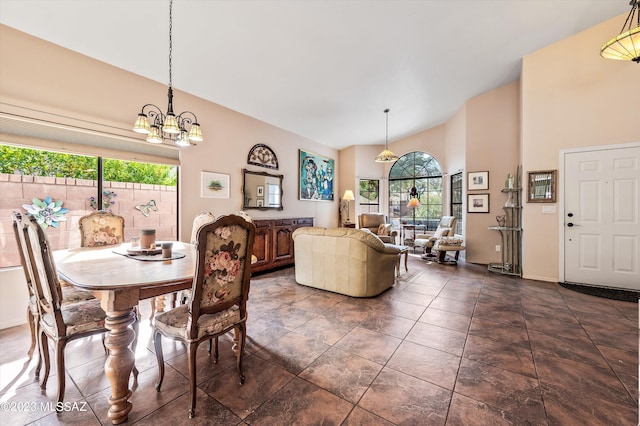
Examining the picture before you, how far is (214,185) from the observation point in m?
4.11

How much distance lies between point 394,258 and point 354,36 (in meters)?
2.90

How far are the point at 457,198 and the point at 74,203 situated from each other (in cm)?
714

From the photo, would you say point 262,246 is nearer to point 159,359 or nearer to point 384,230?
point 159,359

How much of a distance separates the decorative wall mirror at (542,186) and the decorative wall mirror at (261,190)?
15.0 feet

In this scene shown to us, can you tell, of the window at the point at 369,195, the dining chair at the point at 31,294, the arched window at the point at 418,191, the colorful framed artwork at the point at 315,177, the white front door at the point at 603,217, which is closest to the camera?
the dining chair at the point at 31,294

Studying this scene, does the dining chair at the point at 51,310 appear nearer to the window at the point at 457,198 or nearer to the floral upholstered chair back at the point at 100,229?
the floral upholstered chair back at the point at 100,229

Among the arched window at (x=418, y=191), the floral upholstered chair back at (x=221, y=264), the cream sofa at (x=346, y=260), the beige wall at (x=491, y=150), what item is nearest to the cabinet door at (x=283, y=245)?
the cream sofa at (x=346, y=260)

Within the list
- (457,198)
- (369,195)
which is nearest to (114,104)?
(369,195)

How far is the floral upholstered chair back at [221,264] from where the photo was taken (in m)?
1.39

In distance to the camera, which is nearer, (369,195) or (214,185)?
(214,185)

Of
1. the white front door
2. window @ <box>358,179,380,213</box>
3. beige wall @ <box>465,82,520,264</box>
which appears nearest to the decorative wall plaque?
window @ <box>358,179,380,213</box>

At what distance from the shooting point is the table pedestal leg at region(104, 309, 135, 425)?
132cm

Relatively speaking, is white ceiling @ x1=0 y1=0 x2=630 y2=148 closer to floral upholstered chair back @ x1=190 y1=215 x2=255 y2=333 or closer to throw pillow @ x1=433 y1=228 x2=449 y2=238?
floral upholstered chair back @ x1=190 y1=215 x2=255 y2=333

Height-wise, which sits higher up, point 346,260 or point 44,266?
point 44,266
